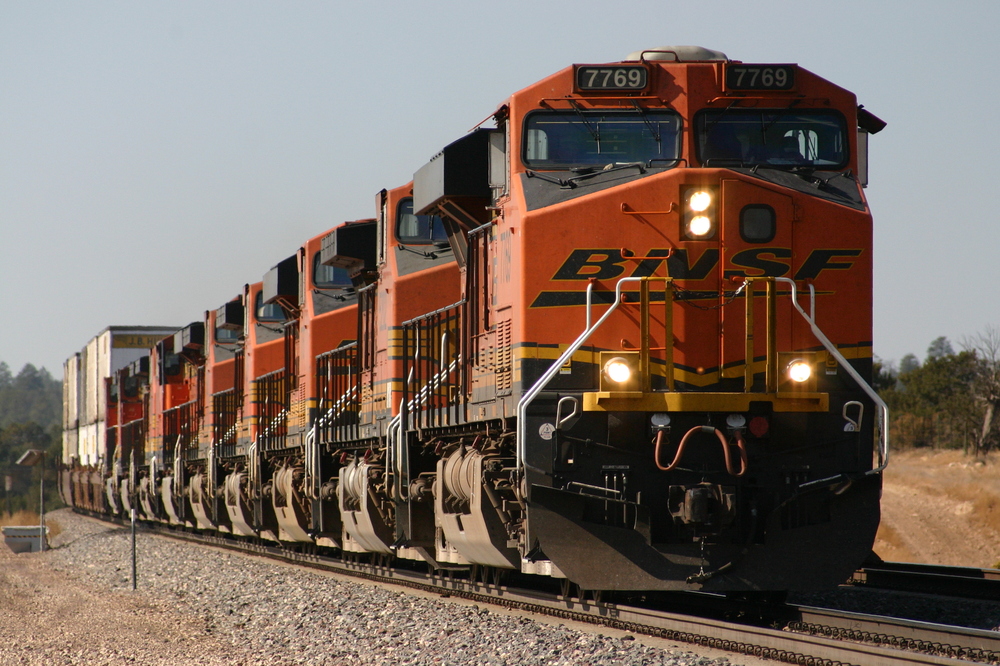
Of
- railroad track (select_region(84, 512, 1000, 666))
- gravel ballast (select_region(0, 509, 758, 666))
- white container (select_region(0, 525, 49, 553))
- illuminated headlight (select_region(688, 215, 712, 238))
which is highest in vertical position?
illuminated headlight (select_region(688, 215, 712, 238))

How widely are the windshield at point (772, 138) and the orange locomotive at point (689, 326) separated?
1cm

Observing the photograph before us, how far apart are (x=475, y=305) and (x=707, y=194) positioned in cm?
286

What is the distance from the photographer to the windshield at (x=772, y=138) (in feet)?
28.7

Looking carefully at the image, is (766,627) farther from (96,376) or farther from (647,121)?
(96,376)

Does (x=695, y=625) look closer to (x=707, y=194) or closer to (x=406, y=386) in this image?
(x=707, y=194)

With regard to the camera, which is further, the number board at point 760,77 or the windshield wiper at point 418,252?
the windshield wiper at point 418,252

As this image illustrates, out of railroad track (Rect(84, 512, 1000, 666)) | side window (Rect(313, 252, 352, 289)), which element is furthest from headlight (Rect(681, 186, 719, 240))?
side window (Rect(313, 252, 352, 289))

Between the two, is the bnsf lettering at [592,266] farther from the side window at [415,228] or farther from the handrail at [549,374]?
the side window at [415,228]

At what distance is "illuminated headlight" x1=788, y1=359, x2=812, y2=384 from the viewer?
27.0 ft

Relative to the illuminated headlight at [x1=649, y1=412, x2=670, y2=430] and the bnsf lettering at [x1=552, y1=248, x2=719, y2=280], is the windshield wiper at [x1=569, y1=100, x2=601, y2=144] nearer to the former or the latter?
the bnsf lettering at [x1=552, y1=248, x2=719, y2=280]

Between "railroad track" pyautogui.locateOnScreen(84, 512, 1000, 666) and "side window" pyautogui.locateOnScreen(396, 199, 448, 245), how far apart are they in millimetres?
4064

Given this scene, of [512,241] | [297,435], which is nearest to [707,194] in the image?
[512,241]

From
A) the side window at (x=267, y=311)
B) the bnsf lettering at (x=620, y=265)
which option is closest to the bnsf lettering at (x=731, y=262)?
the bnsf lettering at (x=620, y=265)

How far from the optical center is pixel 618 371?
26.9ft
